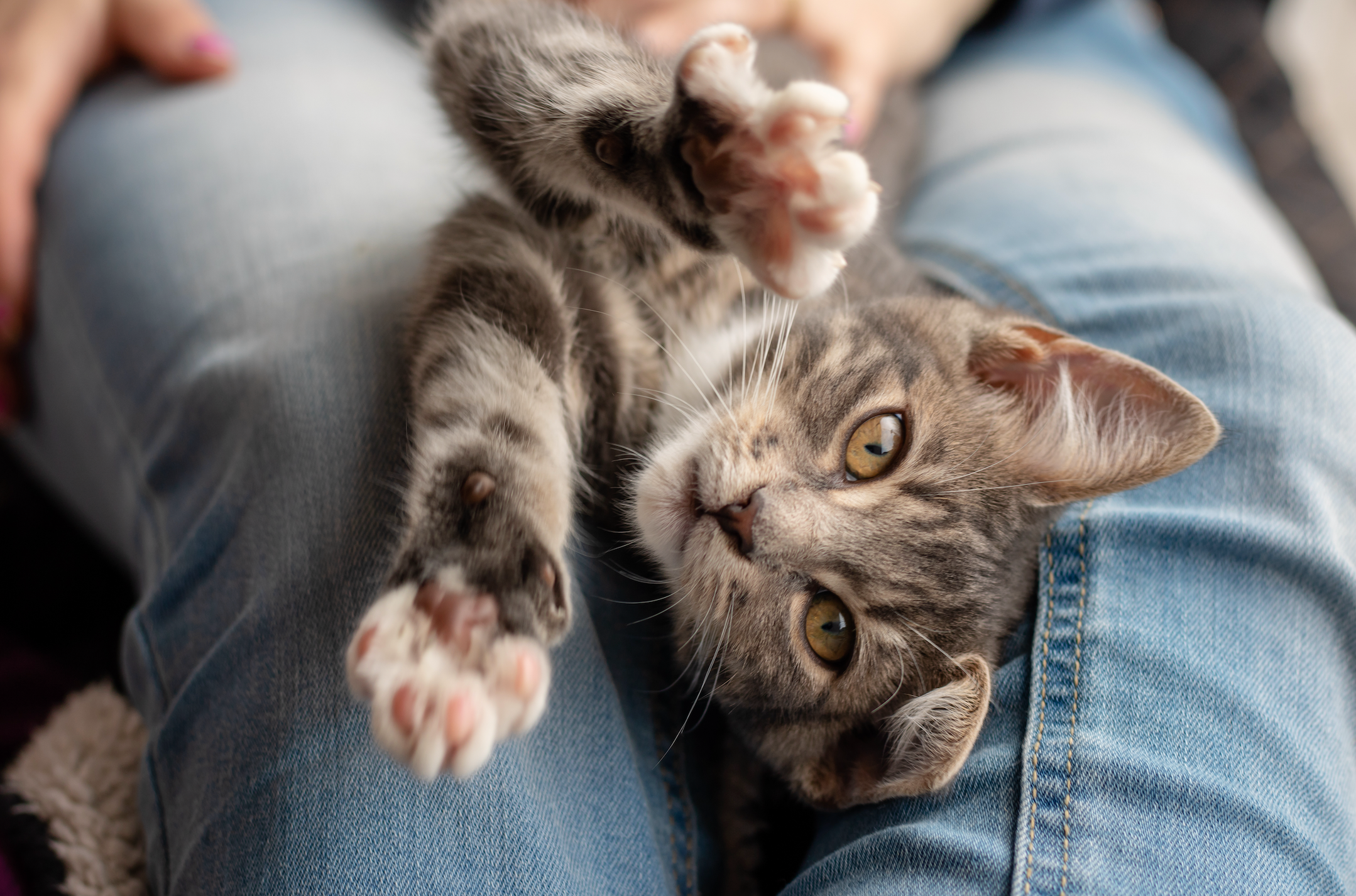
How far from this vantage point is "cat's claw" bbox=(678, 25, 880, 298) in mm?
648

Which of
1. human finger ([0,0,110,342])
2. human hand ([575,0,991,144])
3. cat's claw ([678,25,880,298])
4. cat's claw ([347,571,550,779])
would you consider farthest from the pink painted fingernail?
cat's claw ([347,571,550,779])

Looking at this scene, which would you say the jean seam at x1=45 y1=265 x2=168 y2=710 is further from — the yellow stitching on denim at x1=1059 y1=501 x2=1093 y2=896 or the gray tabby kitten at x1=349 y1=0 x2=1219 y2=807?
the yellow stitching on denim at x1=1059 y1=501 x2=1093 y2=896

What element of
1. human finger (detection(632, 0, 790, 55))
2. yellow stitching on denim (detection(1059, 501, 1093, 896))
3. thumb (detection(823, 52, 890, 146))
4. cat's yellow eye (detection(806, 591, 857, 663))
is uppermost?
human finger (detection(632, 0, 790, 55))

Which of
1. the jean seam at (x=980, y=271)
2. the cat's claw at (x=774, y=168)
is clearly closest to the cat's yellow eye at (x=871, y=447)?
the cat's claw at (x=774, y=168)

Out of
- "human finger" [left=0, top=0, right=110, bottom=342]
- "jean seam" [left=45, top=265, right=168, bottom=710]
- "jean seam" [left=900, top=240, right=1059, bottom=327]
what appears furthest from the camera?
"human finger" [left=0, top=0, right=110, bottom=342]

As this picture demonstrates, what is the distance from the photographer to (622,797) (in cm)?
83

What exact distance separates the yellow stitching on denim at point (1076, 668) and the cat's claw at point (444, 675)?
1.53ft

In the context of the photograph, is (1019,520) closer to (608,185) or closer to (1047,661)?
(1047,661)

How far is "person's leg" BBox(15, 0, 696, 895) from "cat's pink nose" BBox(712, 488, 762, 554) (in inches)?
7.6

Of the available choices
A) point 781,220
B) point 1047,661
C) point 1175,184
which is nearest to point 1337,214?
point 1175,184

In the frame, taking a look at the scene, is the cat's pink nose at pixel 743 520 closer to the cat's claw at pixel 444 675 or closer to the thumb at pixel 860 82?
the cat's claw at pixel 444 675

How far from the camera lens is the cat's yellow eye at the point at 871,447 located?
886mm

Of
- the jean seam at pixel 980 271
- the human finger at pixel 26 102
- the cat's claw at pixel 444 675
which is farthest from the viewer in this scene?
the human finger at pixel 26 102

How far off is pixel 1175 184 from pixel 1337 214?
0.63 metres
